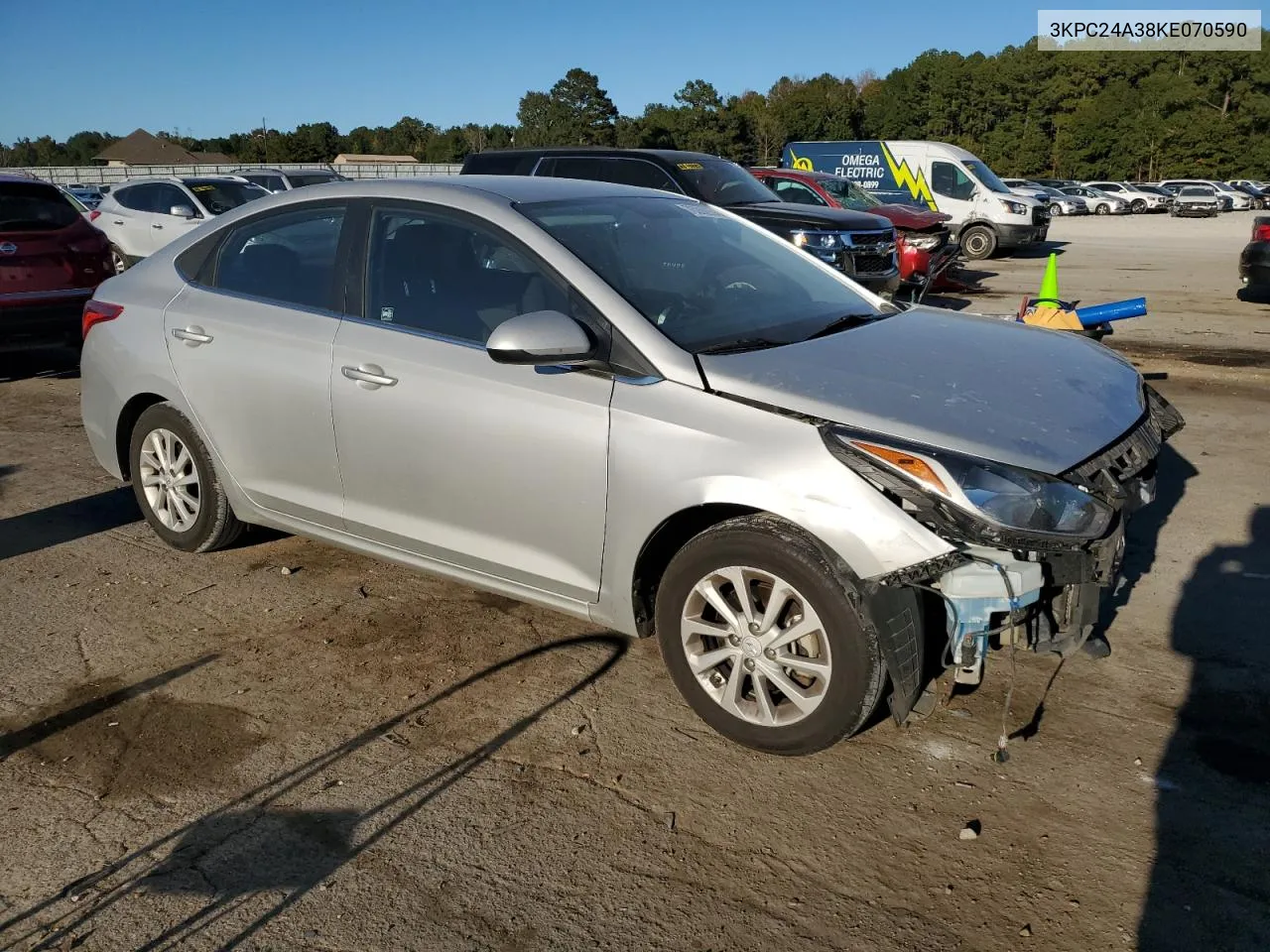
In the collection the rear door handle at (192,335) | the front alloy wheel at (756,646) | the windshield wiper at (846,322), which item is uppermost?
the windshield wiper at (846,322)

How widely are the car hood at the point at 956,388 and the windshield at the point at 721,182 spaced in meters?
8.35

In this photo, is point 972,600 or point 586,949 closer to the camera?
point 586,949

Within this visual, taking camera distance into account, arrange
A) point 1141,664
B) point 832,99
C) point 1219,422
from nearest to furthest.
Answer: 1. point 1141,664
2. point 1219,422
3. point 832,99

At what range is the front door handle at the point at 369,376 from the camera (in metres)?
4.07

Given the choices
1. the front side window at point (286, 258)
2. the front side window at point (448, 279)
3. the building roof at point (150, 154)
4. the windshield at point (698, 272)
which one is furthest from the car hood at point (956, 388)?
the building roof at point (150, 154)

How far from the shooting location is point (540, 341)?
136 inches

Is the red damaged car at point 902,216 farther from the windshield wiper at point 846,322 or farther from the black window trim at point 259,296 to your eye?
the black window trim at point 259,296

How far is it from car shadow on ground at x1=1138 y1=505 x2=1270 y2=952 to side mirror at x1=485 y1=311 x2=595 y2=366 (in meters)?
2.21

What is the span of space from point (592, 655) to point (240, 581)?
1821 mm

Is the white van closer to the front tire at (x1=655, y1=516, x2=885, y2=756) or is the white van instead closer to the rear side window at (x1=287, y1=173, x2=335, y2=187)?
the rear side window at (x1=287, y1=173, x2=335, y2=187)

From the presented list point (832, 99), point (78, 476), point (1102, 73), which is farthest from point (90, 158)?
point (78, 476)

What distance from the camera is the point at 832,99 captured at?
301 feet

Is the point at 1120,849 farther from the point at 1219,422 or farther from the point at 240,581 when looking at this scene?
the point at 1219,422

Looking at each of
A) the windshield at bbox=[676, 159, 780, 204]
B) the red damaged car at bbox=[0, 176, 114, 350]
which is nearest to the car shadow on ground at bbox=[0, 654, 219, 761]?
the red damaged car at bbox=[0, 176, 114, 350]
